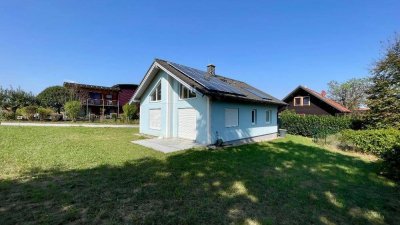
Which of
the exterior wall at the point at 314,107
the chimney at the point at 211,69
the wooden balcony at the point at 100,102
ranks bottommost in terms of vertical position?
the exterior wall at the point at 314,107

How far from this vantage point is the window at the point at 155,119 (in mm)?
16375

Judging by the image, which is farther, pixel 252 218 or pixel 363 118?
pixel 363 118

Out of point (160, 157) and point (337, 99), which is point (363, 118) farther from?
point (337, 99)

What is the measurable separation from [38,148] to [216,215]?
32.1 feet

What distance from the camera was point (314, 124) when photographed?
21094 mm

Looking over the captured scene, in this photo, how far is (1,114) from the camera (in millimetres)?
26672

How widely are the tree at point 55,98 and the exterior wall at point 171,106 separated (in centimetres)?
2512

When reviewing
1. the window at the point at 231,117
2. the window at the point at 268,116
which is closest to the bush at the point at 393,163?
the window at the point at 231,117

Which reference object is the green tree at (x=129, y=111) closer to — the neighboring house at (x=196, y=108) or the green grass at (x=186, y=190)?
the neighboring house at (x=196, y=108)

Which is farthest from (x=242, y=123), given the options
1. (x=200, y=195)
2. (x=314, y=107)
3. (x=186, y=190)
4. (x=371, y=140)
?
(x=314, y=107)

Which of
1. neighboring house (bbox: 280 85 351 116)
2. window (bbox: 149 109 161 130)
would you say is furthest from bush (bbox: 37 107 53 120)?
neighboring house (bbox: 280 85 351 116)

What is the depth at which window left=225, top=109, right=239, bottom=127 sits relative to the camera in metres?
13.7

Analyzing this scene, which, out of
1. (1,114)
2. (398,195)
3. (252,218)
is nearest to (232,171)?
(252,218)

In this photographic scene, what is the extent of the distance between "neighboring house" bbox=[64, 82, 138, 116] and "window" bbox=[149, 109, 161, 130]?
2372 cm
